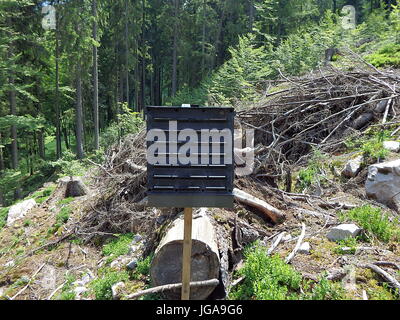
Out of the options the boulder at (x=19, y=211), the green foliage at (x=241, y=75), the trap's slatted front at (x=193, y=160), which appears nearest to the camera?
the trap's slatted front at (x=193, y=160)

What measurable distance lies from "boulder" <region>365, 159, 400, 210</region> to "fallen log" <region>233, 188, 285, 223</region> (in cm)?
165

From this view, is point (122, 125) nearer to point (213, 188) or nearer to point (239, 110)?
point (239, 110)

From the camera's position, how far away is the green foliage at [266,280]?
348 centimetres

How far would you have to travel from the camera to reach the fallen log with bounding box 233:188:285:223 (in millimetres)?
5102

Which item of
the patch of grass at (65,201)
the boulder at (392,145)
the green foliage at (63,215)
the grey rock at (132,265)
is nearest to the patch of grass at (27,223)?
the patch of grass at (65,201)

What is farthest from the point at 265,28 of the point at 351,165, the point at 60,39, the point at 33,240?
the point at 33,240

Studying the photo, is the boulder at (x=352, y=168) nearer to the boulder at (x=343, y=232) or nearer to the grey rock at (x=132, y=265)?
the boulder at (x=343, y=232)

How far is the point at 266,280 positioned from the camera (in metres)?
3.62

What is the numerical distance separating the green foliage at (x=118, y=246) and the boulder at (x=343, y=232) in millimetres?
3332

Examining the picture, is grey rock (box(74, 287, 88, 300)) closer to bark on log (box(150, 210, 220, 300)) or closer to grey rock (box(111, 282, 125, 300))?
grey rock (box(111, 282, 125, 300))

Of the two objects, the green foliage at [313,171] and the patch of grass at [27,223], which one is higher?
the green foliage at [313,171]

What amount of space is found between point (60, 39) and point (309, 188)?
15.9 metres

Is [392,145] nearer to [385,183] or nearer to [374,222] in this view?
[385,183]

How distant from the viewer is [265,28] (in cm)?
2572
